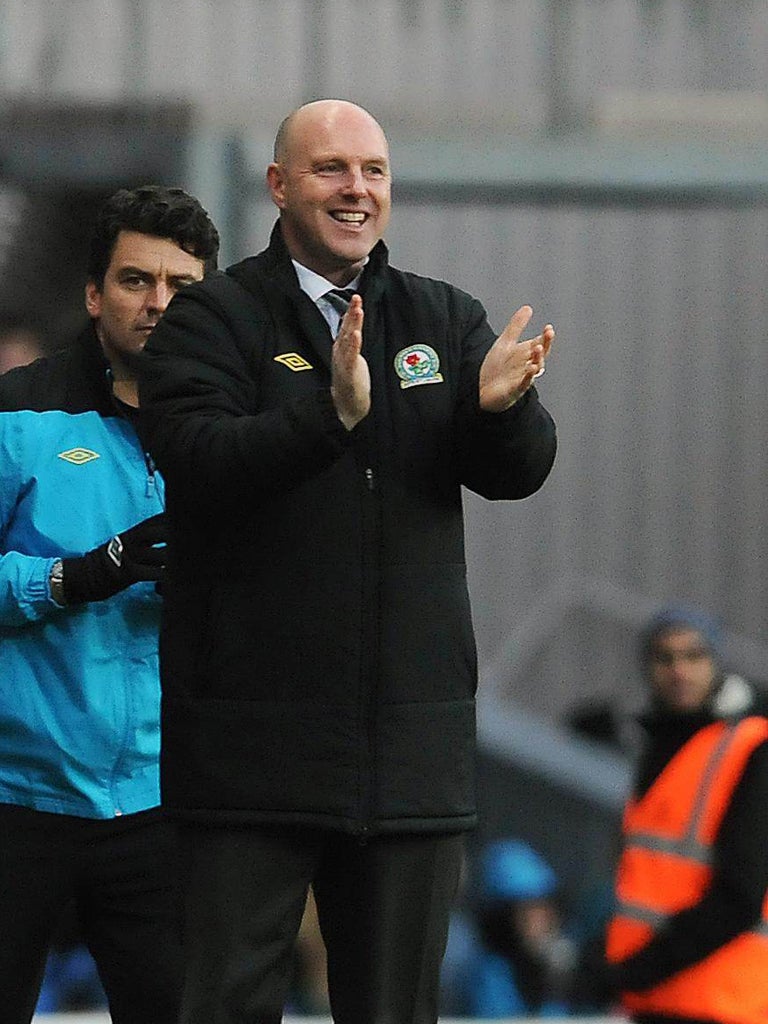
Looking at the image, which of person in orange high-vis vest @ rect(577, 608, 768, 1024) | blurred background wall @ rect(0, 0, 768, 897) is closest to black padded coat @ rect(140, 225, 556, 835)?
person in orange high-vis vest @ rect(577, 608, 768, 1024)

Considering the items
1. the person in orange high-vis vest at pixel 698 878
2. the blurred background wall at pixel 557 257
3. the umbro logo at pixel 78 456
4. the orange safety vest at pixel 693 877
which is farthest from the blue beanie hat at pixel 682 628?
the blurred background wall at pixel 557 257

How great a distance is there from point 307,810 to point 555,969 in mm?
4832

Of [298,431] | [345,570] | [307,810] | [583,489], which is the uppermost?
[298,431]

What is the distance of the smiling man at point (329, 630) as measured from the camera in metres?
3.11

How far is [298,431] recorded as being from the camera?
2.97 m

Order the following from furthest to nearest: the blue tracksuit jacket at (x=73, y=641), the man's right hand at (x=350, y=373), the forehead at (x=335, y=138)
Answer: the blue tracksuit jacket at (x=73, y=641), the forehead at (x=335, y=138), the man's right hand at (x=350, y=373)

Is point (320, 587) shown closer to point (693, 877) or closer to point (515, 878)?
point (693, 877)

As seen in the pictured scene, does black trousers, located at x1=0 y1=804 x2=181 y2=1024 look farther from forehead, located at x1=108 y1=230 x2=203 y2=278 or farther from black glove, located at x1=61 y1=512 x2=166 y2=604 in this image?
forehead, located at x1=108 y1=230 x2=203 y2=278

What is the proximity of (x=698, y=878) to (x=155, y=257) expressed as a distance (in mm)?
1803

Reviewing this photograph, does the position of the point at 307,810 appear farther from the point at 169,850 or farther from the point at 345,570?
the point at 169,850

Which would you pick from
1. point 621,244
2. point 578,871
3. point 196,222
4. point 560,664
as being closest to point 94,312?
point 196,222

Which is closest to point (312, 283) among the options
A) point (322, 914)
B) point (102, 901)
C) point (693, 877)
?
point (322, 914)

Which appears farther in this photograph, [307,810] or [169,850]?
[169,850]

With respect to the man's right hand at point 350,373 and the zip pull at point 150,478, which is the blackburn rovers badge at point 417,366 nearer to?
the man's right hand at point 350,373
